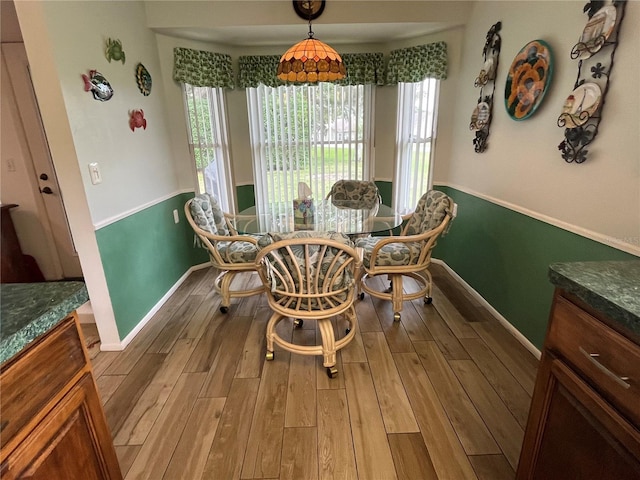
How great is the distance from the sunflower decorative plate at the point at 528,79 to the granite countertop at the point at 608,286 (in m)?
1.31

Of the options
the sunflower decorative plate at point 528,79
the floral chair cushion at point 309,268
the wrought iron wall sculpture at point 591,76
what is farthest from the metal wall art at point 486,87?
the floral chair cushion at point 309,268

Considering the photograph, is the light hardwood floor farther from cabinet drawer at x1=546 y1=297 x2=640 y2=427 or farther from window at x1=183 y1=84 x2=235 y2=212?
window at x1=183 y1=84 x2=235 y2=212

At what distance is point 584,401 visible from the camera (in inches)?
34.9

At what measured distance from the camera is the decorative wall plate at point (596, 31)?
1477mm

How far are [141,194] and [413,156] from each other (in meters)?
2.63

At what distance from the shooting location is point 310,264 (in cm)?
170

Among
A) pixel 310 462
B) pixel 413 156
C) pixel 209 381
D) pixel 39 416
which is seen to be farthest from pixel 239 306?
pixel 413 156

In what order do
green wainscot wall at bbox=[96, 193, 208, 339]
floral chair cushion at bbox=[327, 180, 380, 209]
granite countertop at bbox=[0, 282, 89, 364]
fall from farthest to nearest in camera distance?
floral chair cushion at bbox=[327, 180, 380, 209] < green wainscot wall at bbox=[96, 193, 208, 339] < granite countertop at bbox=[0, 282, 89, 364]

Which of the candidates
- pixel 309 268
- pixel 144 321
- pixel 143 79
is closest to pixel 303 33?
pixel 143 79

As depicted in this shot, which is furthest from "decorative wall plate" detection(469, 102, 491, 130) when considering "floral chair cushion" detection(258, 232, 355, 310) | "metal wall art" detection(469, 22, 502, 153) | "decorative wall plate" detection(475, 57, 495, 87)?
"floral chair cushion" detection(258, 232, 355, 310)

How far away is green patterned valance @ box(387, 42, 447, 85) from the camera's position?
2928 millimetres

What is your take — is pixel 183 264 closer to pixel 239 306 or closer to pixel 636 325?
pixel 239 306

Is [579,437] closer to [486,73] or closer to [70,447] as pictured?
[70,447]

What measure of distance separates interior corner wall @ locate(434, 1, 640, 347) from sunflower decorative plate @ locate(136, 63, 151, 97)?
A: 8.48 ft
